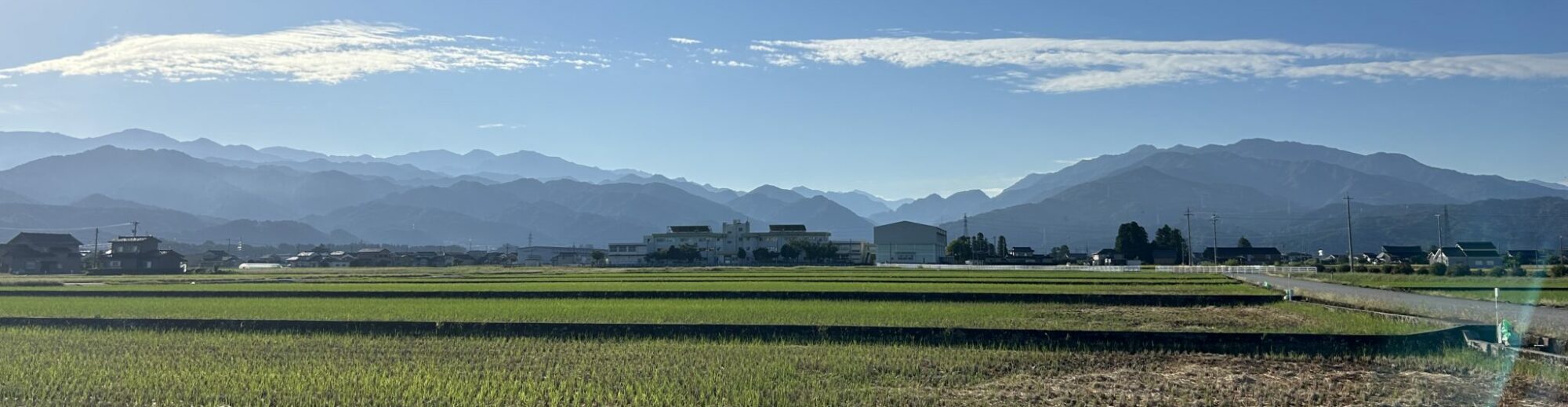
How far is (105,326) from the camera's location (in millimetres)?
17922

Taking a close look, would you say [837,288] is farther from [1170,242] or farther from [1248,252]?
[1248,252]

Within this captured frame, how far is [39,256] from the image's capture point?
67188 mm

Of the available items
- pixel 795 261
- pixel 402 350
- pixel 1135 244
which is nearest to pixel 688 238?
pixel 795 261

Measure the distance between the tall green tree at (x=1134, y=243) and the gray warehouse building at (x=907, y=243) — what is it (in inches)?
728

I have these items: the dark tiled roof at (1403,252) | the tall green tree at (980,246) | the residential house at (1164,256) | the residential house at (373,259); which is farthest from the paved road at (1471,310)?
the residential house at (373,259)

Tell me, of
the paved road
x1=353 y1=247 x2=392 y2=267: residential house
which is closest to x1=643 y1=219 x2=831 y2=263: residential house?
x1=353 y1=247 x2=392 y2=267: residential house

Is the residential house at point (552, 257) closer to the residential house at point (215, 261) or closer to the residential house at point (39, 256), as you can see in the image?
the residential house at point (215, 261)

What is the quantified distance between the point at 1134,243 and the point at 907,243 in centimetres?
2290

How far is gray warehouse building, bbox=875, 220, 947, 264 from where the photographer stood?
10200cm

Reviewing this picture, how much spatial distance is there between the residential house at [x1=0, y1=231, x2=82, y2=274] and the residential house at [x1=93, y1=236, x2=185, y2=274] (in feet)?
7.97

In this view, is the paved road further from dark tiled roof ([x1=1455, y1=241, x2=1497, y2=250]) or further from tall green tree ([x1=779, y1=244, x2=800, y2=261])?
tall green tree ([x1=779, y1=244, x2=800, y2=261])

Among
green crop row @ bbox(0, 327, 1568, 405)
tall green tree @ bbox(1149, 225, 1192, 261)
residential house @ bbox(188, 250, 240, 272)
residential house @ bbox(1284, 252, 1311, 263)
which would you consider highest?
tall green tree @ bbox(1149, 225, 1192, 261)

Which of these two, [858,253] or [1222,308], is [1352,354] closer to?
[1222,308]

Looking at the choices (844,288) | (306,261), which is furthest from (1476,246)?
(306,261)
